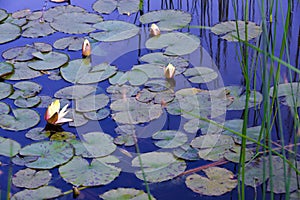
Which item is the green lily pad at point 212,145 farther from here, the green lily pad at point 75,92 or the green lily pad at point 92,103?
the green lily pad at point 75,92

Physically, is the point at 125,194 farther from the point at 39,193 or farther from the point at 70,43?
the point at 70,43

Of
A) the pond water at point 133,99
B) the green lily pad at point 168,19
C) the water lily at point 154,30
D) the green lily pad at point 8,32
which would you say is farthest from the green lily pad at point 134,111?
the green lily pad at point 8,32

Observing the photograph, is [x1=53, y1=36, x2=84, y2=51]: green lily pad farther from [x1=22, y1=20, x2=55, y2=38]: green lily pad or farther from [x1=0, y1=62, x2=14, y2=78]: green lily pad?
[x1=0, y1=62, x2=14, y2=78]: green lily pad

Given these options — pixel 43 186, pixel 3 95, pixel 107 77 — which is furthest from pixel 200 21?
pixel 43 186

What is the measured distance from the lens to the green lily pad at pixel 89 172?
5.29ft

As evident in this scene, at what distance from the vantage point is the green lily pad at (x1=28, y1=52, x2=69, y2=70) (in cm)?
220

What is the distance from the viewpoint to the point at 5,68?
86.3 inches

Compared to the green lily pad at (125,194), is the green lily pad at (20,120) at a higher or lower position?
higher

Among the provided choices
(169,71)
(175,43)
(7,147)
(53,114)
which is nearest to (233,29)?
(175,43)

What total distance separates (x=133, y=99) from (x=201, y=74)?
33 cm

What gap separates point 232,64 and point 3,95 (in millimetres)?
997

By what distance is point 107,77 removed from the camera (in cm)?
213

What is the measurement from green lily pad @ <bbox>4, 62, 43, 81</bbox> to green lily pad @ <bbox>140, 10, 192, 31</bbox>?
65cm

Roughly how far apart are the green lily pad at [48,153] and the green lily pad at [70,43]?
2.27ft
